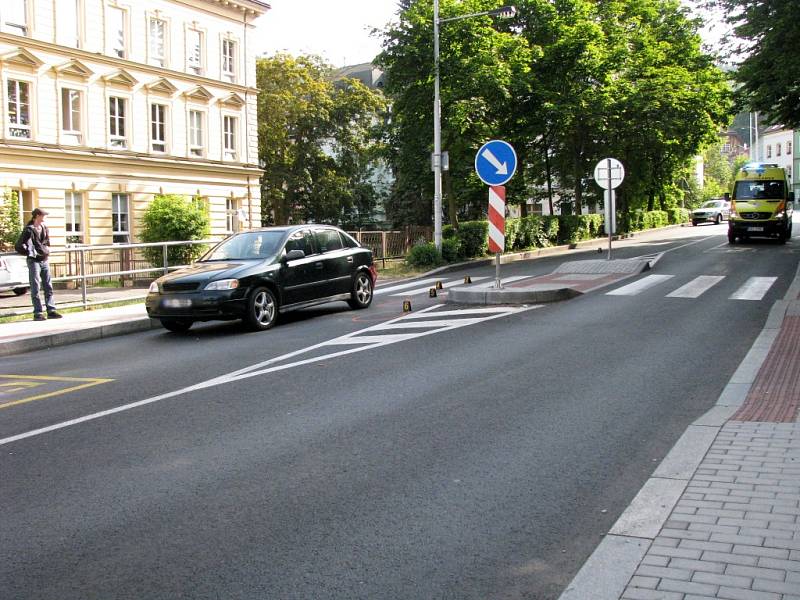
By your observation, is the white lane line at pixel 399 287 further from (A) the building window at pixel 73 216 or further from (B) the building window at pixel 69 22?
(B) the building window at pixel 69 22

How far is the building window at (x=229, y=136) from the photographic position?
41219mm

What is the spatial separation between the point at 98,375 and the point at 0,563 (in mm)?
5560

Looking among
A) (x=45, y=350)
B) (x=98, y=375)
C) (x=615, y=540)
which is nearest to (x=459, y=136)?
(x=45, y=350)

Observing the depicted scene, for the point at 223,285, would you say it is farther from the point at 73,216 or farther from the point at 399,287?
the point at 73,216

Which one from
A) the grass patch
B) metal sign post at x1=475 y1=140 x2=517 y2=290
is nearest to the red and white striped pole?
metal sign post at x1=475 y1=140 x2=517 y2=290

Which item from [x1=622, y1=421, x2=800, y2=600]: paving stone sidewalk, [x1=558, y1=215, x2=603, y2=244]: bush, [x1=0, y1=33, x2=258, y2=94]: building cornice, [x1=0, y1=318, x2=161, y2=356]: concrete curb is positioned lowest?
[x1=622, y1=421, x2=800, y2=600]: paving stone sidewalk

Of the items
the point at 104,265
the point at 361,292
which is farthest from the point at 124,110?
the point at 361,292

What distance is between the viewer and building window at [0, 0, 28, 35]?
98.6ft

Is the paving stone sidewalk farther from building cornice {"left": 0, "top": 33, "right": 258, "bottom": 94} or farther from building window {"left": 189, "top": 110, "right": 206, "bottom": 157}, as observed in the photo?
building window {"left": 189, "top": 110, "right": 206, "bottom": 157}

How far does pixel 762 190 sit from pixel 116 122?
85.0 ft

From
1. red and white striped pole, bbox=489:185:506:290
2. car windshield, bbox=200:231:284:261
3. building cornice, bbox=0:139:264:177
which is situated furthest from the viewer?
building cornice, bbox=0:139:264:177

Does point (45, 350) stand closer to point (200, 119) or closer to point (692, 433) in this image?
point (692, 433)

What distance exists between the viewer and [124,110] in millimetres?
35469

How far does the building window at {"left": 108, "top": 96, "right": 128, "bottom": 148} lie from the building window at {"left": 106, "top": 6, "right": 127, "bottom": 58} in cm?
194
